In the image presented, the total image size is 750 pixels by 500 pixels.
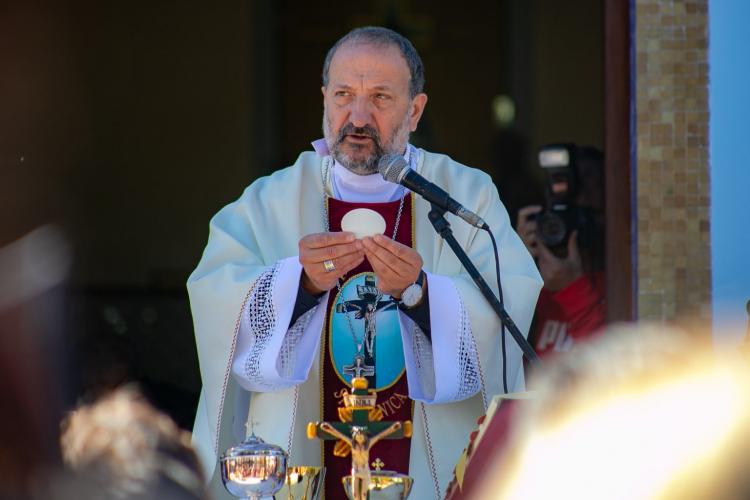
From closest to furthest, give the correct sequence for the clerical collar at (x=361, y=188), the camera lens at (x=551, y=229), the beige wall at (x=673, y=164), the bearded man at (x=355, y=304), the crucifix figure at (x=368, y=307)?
the bearded man at (x=355, y=304), the crucifix figure at (x=368, y=307), the clerical collar at (x=361, y=188), the beige wall at (x=673, y=164), the camera lens at (x=551, y=229)

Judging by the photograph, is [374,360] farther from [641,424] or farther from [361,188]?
[641,424]

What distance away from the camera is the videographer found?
575cm

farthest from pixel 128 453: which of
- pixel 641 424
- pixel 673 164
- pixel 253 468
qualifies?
pixel 673 164

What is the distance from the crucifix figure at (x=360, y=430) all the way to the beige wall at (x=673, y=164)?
290cm

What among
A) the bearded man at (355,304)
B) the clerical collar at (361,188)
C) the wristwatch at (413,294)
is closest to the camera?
the wristwatch at (413,294)

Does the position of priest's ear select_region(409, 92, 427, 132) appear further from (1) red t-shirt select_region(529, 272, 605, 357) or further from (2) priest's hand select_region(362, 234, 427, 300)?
(1) red t-shirt select_region(529, 272, 605, 357)

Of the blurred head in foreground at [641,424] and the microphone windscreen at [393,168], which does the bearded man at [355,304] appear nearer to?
the microphone windscreen at [393,168]

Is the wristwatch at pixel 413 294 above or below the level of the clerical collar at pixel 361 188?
below

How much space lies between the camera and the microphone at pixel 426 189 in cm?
295

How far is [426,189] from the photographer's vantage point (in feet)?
9.73

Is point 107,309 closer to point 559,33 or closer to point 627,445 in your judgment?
point 559,33

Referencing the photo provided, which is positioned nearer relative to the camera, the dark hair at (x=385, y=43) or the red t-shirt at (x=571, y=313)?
the dark hair at (x=385, y=43)

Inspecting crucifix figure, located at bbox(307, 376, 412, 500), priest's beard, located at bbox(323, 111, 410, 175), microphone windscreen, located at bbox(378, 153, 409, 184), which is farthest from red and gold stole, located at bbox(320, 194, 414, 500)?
crucifix figure, located at bbox(307, 376, 412, 500)

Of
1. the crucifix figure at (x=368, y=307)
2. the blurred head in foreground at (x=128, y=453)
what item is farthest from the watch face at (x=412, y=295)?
the blurred head in foreground at (x=128, y=453)
